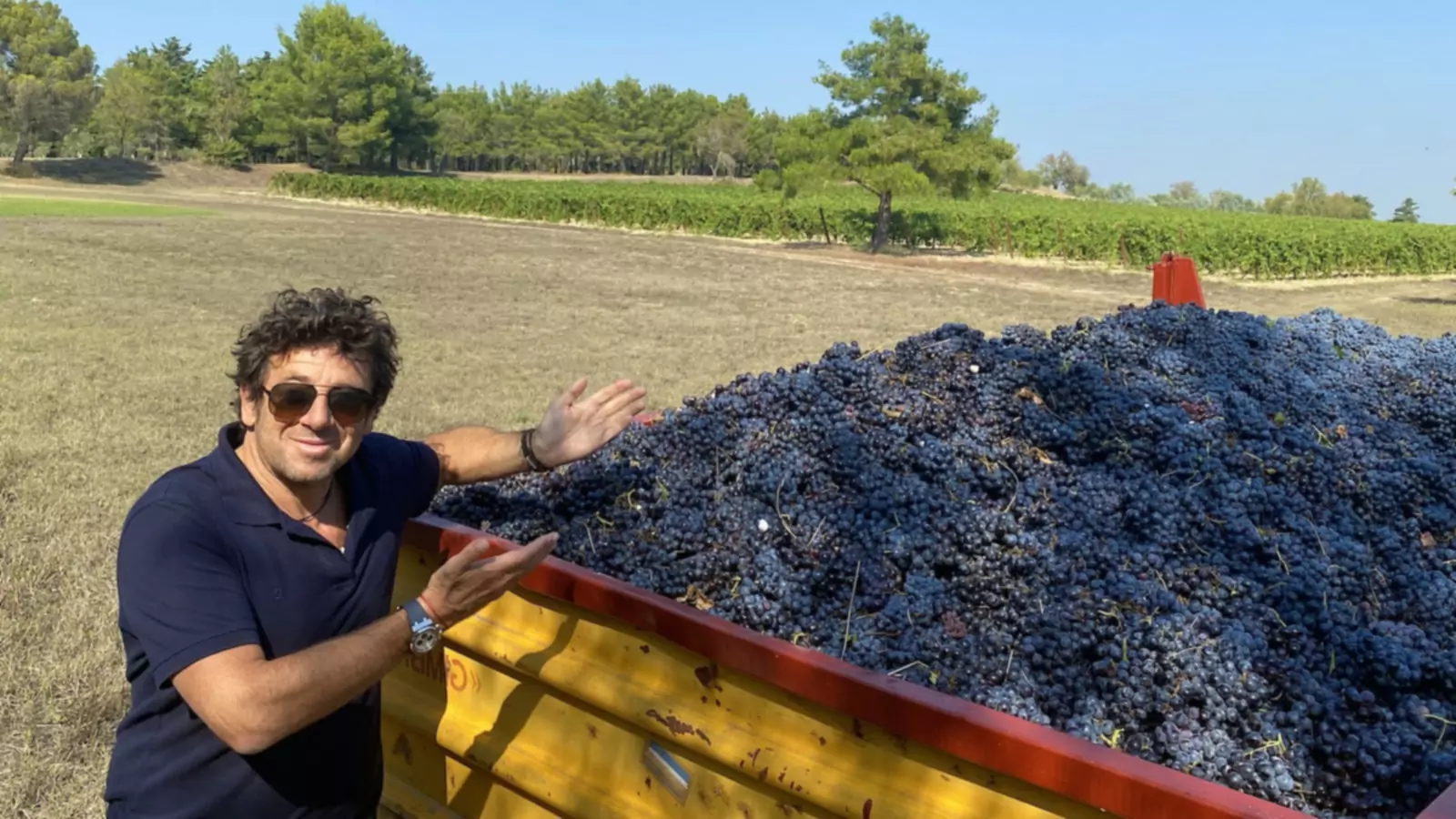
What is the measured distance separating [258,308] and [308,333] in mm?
9279

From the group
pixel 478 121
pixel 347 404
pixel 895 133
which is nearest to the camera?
pixel 347 404


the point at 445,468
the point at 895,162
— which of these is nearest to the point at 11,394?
the point at 445,468

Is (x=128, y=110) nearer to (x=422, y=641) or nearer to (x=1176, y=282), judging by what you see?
(x=1176, y=282)

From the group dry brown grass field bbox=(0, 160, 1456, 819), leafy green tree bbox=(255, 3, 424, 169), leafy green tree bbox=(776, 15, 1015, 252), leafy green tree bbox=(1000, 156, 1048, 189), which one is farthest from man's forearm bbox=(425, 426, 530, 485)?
leafy green tree bbox=(1000, 156, 1048, 189)

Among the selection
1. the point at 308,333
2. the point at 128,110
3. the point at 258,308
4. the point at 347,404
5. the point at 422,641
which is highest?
the point at 128,110

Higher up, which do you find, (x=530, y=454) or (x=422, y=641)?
(x=530, y=454)

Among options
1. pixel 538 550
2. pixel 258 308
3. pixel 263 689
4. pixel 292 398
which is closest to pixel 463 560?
pixel 538 550

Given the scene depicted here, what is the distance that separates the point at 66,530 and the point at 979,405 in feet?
14.5

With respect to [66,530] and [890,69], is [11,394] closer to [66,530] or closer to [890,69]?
[66,530]

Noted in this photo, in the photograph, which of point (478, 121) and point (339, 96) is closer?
point (339, 96)

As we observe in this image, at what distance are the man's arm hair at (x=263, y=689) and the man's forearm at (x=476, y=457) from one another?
0.82 meters

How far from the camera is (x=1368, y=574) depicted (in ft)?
7.03

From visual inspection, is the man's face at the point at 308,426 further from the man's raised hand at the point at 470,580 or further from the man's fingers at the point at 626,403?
the man's fingers at the point at 626,403

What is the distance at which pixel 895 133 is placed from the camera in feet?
104
